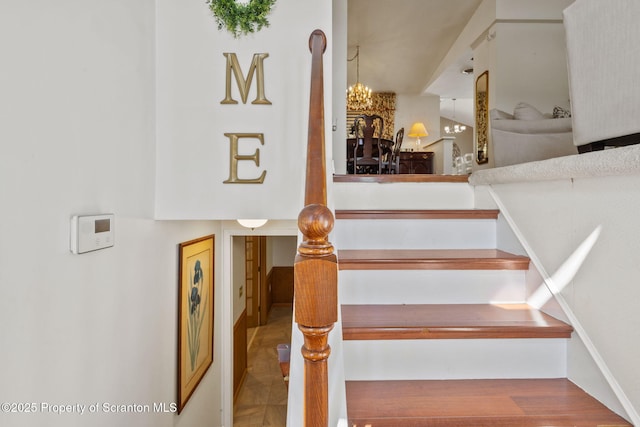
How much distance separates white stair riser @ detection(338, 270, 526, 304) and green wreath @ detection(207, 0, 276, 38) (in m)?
1.41

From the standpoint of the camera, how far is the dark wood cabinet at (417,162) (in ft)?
23.2

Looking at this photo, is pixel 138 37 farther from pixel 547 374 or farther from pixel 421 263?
pixel 547 374

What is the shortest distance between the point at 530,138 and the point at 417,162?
14.2ft

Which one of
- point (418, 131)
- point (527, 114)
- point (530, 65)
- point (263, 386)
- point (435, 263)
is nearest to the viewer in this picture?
point (435, 263)

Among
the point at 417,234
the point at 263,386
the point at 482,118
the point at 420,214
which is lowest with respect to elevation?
the point at 263,386

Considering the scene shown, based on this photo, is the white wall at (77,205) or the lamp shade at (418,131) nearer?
the white wall at (77,205)

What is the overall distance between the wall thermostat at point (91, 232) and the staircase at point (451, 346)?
0.94 meters

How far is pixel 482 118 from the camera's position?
16.9ft

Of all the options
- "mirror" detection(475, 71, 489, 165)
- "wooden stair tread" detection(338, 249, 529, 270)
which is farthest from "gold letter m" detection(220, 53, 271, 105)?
"mirror" detection(475, 71, 489, 165)

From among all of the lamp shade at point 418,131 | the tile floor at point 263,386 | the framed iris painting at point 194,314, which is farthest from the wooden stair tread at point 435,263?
the lamp shade at point 418,131

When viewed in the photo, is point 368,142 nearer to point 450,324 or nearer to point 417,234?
point 417,234

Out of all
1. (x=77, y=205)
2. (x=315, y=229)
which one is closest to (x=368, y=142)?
(x=77, y=205)

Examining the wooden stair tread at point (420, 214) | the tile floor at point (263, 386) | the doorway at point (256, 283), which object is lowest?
the tile floor at point (263, 386)

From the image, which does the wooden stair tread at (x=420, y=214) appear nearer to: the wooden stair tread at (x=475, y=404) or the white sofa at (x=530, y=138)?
the wooden stair tread at (x=475, y=404)
